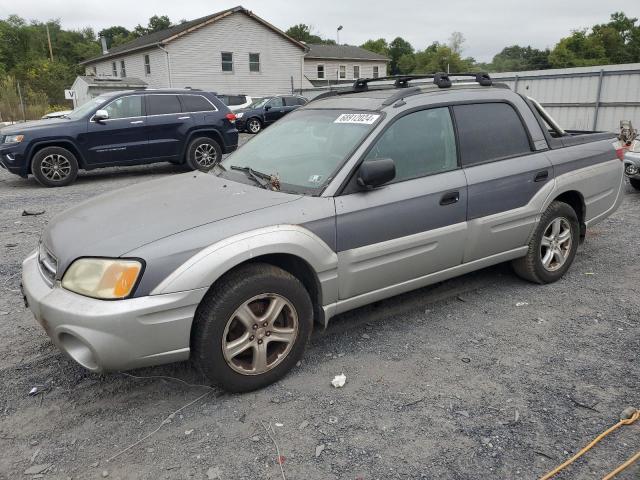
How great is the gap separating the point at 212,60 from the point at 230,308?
30.6 metres

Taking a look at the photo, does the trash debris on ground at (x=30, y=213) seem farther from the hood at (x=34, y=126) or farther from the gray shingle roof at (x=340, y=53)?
the gray shingle roof at (x=340, y=53)

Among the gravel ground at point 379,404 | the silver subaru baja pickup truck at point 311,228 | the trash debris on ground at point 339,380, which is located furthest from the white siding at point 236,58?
the trash debris on ground at point 339,380

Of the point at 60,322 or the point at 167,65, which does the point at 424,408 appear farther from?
the point at 167,65

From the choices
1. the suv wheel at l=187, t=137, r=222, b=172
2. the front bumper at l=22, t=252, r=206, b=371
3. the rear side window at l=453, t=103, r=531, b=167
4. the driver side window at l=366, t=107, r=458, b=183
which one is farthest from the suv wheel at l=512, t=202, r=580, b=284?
the suv wheel at l=187, t=137, r=222, b=172

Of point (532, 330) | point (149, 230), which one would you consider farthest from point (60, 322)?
point (532, 330)

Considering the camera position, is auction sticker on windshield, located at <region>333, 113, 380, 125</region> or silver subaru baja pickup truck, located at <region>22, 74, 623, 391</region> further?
auction sticker on windshield, located at <region>333, 113, 380, 125</region>

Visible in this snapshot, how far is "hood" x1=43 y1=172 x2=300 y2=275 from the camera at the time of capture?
2822mm

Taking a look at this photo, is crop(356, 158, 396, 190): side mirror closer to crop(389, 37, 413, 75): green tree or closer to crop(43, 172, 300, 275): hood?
crop(43, 172, 300, 275): hood

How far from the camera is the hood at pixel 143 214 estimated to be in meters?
2.82

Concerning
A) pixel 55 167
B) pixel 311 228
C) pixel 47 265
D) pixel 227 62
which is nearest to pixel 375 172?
pixel 311 228

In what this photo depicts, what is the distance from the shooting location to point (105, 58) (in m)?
37.4

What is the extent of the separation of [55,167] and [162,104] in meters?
2.40

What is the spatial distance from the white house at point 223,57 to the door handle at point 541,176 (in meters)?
28.8

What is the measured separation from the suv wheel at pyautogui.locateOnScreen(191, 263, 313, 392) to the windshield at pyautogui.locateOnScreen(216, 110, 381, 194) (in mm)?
686
